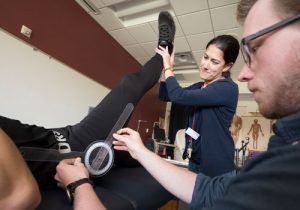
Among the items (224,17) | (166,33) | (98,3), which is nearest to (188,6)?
(224,17)

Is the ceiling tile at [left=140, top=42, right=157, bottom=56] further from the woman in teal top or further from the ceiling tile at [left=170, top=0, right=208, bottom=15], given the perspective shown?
the woman in teal top

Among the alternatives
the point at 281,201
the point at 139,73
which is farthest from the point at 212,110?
the point at 281,201

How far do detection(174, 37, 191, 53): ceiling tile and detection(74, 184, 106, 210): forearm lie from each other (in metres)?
2.94

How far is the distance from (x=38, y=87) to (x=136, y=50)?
6.42 feet

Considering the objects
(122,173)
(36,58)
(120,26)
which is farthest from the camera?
(120,26)

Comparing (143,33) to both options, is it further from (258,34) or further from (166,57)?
(258,34)

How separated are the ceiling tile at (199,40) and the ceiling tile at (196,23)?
94mm

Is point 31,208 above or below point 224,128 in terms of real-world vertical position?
below

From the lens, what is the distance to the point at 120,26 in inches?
124

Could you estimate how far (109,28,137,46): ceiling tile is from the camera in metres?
3.31

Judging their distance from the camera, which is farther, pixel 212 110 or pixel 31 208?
pixel 212 110

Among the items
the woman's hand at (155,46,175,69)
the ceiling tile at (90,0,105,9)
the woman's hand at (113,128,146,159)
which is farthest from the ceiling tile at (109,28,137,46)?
the woman's hand at (113,128,146,159)

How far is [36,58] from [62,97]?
0.53m

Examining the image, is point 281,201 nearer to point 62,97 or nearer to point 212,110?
point 212,110
